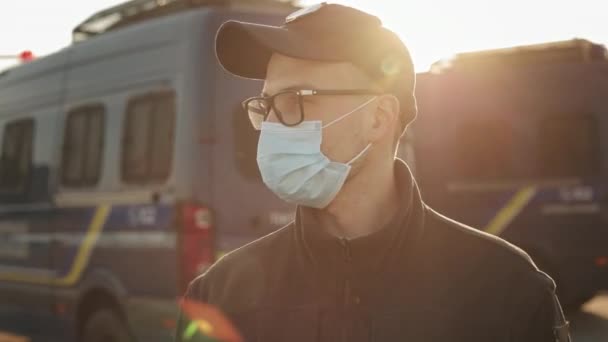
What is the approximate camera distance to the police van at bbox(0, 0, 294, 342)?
5.92 meters

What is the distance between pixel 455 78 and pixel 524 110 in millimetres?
876

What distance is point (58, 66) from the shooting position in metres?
7.47

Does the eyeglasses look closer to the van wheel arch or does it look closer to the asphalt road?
the van wheel arch

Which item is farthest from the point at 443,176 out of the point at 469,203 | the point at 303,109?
the point at 303,109

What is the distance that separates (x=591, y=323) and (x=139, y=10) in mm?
5783

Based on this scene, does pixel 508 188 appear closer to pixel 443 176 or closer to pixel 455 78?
pixel 443 176

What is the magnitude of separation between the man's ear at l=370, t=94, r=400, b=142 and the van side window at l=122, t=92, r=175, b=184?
3754 mm

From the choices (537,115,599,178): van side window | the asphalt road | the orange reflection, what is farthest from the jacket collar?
(537,115,599,178): van side window

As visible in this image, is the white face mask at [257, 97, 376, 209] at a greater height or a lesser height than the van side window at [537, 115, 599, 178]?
greater

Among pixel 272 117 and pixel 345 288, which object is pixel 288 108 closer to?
pixel 272 117

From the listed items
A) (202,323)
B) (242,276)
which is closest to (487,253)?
(242,276)

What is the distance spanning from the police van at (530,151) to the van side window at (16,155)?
4344 mm

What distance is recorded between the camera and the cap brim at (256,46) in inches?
88.0

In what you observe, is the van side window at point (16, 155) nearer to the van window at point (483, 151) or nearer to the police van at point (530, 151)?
the police van at point (530, 151)
